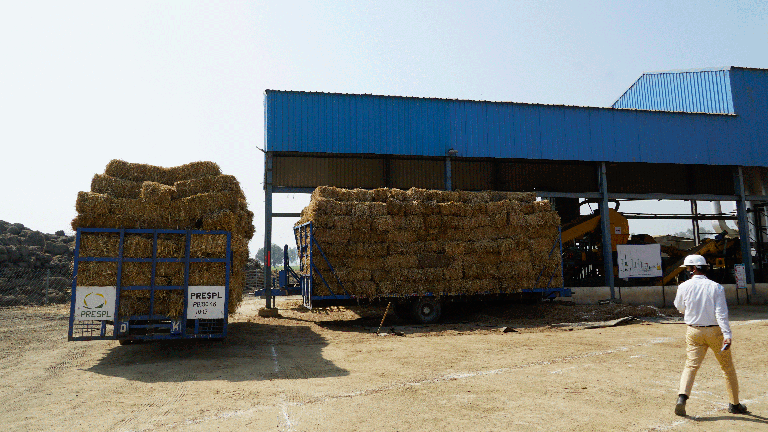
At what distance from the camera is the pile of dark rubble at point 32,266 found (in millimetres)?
21953

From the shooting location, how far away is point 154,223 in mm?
9453

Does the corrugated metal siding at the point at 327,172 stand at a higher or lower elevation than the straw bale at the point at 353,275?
higher

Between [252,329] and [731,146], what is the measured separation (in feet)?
76.3

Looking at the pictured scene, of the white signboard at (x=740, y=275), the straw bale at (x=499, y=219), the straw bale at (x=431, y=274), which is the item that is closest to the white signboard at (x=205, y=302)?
the straw bale at (x=431, y=274)

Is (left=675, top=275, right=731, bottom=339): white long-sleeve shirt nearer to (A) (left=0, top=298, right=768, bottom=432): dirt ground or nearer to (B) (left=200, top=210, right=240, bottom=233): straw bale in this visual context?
(A) (left=0, top=298, right=768, bottom=432): dirt ground

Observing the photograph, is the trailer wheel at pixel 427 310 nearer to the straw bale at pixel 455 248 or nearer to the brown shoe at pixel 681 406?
the straw bale at pixel 455 248

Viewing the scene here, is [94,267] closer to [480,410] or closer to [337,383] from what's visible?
[337,383]

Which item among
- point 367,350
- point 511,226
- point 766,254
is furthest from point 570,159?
point 367,350

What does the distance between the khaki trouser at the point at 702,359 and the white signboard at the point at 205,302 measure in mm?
7618

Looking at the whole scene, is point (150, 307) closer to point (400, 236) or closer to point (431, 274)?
point (400, 236)

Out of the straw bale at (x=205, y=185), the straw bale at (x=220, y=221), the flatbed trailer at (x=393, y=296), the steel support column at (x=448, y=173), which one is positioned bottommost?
the flatbed trailer at (x=393, y=296)

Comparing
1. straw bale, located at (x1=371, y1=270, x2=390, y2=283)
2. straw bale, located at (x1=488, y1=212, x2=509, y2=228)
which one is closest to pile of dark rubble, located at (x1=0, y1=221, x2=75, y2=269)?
straw bale, located at (x1=371, y1=270, x2=390, y2=283)

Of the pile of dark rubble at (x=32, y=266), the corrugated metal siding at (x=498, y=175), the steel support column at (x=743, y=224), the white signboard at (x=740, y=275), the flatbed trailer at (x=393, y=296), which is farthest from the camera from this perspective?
the steel support column at (x=743, y=224)

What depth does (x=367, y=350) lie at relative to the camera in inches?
402
